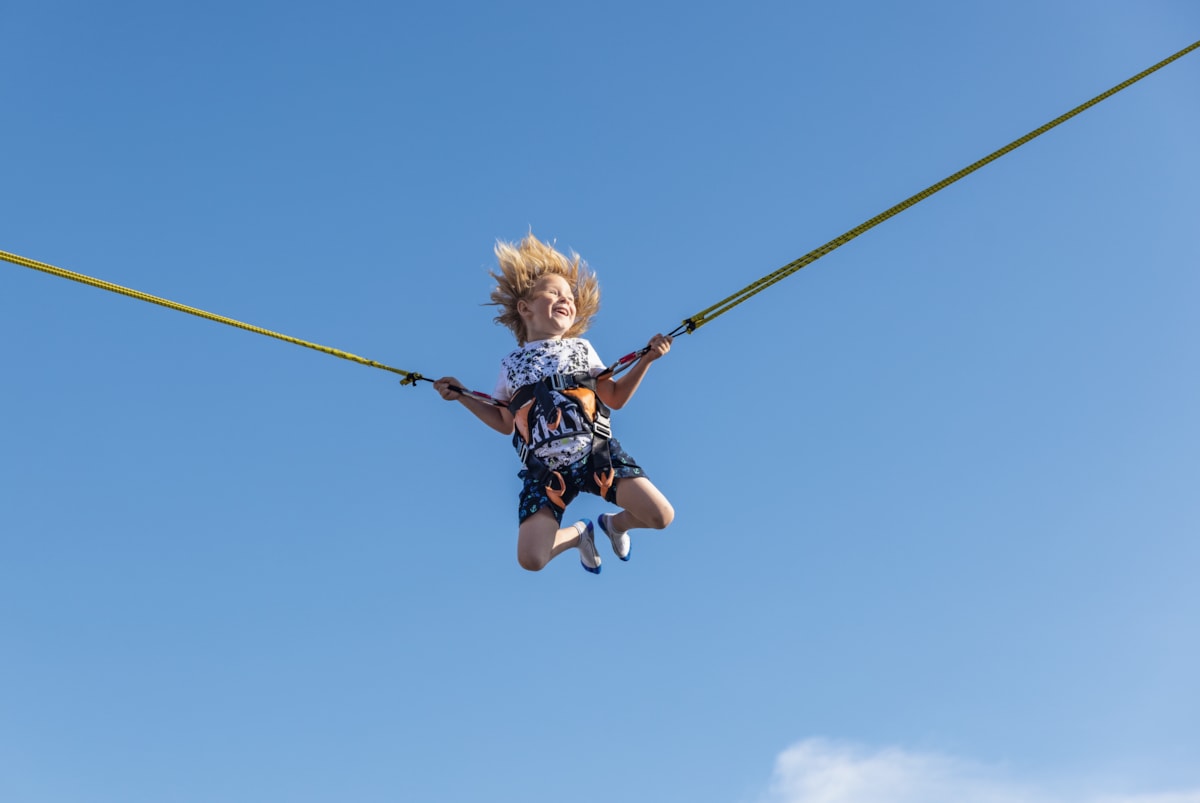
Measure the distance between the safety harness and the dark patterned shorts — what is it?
28 millimetres

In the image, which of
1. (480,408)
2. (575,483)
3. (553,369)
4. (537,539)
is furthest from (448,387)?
(537,539)

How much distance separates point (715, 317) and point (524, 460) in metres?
1.56

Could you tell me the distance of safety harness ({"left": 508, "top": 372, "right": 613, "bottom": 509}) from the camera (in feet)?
27.7

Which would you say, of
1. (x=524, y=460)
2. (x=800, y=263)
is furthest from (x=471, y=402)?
(x=800, y=263)

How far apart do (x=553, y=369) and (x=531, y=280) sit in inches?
31.9

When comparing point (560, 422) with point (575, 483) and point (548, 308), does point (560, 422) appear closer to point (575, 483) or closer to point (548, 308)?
point (575, 483)

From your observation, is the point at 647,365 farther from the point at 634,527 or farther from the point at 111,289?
the point at 111,289

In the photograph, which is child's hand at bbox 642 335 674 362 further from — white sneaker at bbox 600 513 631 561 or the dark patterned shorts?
white sneaker at bbox 600 513 631 561

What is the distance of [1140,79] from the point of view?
7.97 m

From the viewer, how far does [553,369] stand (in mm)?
8609

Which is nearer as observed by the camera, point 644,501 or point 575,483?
point 644,501

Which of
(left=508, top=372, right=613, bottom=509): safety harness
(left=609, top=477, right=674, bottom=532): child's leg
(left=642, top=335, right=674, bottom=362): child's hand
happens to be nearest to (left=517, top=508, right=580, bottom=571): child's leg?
(left=508, top=372, right=613, bottom=509): safety harness

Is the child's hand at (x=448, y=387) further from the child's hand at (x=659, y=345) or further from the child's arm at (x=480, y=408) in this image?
the child's hand at (x=659, y=345)

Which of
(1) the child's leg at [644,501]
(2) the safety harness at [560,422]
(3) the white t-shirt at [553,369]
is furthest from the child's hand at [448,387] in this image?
(1) the child's leg at [644,501]
